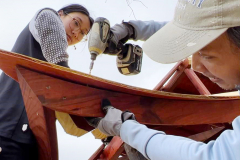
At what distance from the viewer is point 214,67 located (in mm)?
874

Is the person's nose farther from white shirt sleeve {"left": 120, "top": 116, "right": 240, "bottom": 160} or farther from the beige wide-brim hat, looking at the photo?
white shirt sleeve {"left": 120, "top": 116, "right": 240, "bottom": 160}

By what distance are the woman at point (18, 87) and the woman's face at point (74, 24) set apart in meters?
0.31

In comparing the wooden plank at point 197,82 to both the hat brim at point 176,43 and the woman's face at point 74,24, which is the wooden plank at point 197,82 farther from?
the hat brim at point 176,43

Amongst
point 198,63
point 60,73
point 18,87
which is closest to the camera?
point 198,63

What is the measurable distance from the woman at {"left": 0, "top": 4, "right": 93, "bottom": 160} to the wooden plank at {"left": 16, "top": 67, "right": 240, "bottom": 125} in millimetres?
222

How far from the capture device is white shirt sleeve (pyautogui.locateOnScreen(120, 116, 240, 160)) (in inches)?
28.7

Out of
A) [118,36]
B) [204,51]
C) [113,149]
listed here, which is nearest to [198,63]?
[204,51]

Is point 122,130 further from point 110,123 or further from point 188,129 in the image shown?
point 188,129

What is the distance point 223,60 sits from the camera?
85 cm

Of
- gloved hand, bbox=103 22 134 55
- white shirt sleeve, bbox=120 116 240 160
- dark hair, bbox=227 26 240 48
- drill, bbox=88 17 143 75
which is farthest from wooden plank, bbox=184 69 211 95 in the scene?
dark hair, bbox=227 26 240 48

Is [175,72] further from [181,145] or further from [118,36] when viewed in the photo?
[181,145]

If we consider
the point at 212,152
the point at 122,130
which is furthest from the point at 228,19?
the point at 122,130

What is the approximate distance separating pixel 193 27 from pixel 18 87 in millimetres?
872

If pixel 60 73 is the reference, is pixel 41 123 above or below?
below
